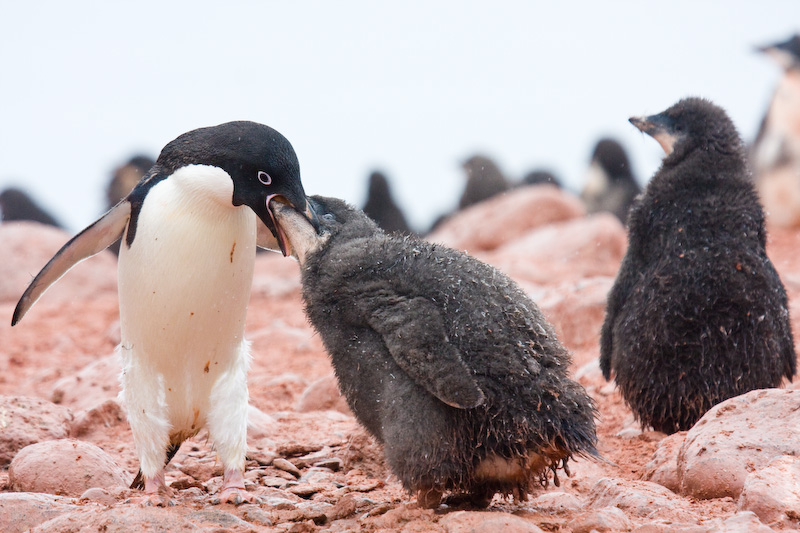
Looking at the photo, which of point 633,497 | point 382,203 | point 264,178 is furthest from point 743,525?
point 382,203

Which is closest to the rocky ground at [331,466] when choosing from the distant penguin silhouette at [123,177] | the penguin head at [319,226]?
the penguin head at [319,226]

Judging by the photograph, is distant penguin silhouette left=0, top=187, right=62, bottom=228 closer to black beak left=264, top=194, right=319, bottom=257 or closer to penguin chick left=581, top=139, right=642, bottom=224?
penguin chick left=581, top=139, right=642, bottom=224

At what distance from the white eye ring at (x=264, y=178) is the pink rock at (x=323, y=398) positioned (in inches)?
96.7

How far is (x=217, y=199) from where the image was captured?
416 cm

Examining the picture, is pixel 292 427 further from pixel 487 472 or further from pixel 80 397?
pixel 487 472

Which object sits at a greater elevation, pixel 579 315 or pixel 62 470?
pixel 579 315

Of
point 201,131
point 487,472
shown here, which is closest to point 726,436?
point 487,472

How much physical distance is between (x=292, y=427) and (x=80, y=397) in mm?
1838

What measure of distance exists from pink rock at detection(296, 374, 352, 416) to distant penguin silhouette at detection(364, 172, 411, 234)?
11.9 meters

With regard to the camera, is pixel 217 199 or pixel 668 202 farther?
pixel 668 202

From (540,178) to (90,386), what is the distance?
21.1 m

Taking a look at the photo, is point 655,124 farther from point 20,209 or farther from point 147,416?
point 20,209

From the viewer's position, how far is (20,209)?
20641 millimetres

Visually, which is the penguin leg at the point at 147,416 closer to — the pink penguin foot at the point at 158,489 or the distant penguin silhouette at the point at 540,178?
Result: the pink penguin foot at the point at 158,489
